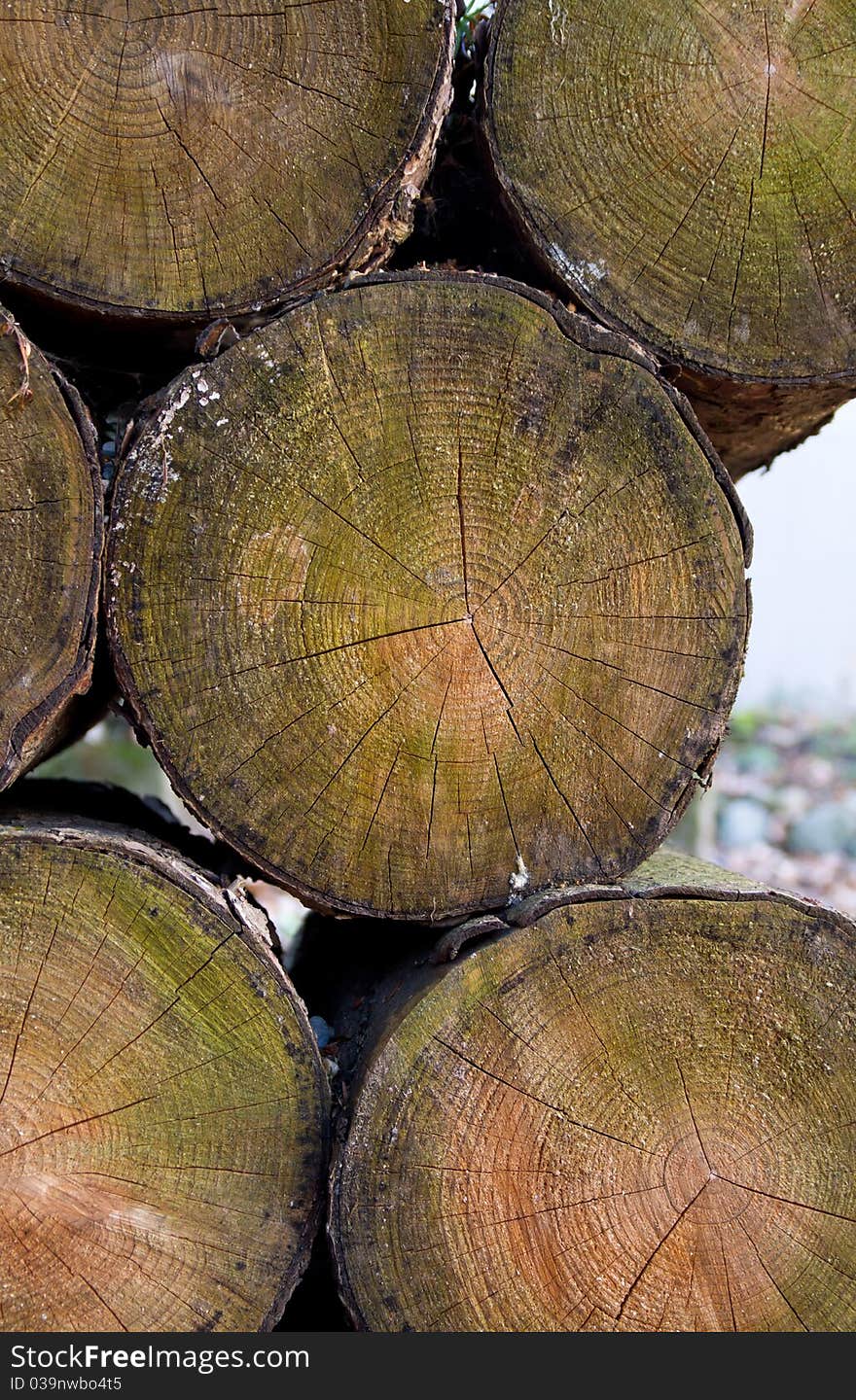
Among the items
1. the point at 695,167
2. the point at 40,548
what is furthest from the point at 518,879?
the point at 695,167

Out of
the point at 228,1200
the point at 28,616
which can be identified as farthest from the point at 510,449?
the point at 228,1200

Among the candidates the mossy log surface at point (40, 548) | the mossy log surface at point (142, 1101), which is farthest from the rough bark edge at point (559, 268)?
the mossy log surface at point (142, 1101)

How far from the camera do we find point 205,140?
4.99 feet

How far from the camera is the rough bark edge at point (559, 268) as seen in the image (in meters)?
1.61

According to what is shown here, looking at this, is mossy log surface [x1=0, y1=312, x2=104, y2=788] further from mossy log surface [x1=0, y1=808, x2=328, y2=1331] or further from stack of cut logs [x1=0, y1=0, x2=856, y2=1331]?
mossy log surface [x1=0, y1=808, x2=328, y2=1331]

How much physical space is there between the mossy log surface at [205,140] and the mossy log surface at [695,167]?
6.4 inches

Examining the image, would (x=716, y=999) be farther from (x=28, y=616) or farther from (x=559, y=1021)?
(x=28, y=616)

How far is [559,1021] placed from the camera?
1550 millimetres

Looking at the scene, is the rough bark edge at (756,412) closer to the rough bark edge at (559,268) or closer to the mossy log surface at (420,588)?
the rough bark edge at (559,268)

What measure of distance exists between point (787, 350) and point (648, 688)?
0.58 m

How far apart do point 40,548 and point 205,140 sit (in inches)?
24.5

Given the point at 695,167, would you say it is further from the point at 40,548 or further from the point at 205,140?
the point at 40,548

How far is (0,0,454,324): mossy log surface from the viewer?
4.86 feet

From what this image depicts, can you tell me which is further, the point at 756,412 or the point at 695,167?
the point at 756,412
